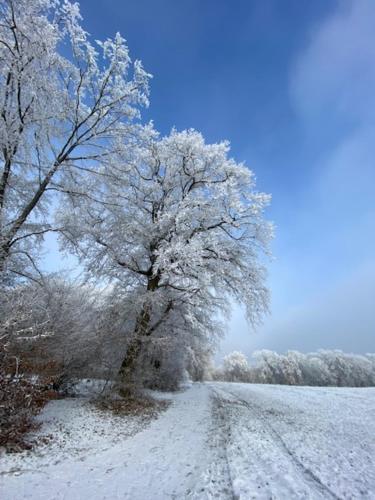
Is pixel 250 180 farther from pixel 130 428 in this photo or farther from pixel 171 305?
pixel 130 428

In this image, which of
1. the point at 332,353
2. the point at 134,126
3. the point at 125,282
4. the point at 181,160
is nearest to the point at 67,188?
the point at 134,126

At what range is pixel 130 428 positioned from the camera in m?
6.46

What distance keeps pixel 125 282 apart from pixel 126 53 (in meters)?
8.19

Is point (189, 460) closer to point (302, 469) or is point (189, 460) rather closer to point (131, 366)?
point (302, 469)

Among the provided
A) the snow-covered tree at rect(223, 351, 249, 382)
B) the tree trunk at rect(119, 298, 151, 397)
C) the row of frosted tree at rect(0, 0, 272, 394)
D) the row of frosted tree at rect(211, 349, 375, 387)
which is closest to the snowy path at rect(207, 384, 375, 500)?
the tree trunk at rect(119, 298, 151, 397)

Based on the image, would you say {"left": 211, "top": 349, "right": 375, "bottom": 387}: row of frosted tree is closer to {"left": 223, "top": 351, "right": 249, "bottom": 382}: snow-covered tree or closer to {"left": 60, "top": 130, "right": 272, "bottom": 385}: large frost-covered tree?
{"left": 223, "top": 351, "right": 249, "bottom": 382}: snow-covered tree

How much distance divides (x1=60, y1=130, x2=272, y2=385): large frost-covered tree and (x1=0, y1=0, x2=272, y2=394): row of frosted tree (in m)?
0.06

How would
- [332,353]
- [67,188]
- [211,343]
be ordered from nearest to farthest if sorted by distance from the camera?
[67,188]
[211,343]
[332,353]

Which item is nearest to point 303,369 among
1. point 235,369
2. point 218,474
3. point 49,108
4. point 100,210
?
point 235,369

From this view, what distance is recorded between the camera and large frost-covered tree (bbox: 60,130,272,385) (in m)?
9.84

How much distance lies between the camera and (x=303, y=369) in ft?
170

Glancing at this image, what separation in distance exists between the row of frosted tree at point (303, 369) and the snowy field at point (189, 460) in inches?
1918

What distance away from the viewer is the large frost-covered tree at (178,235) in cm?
984

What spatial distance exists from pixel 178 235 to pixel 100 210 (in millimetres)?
3190
